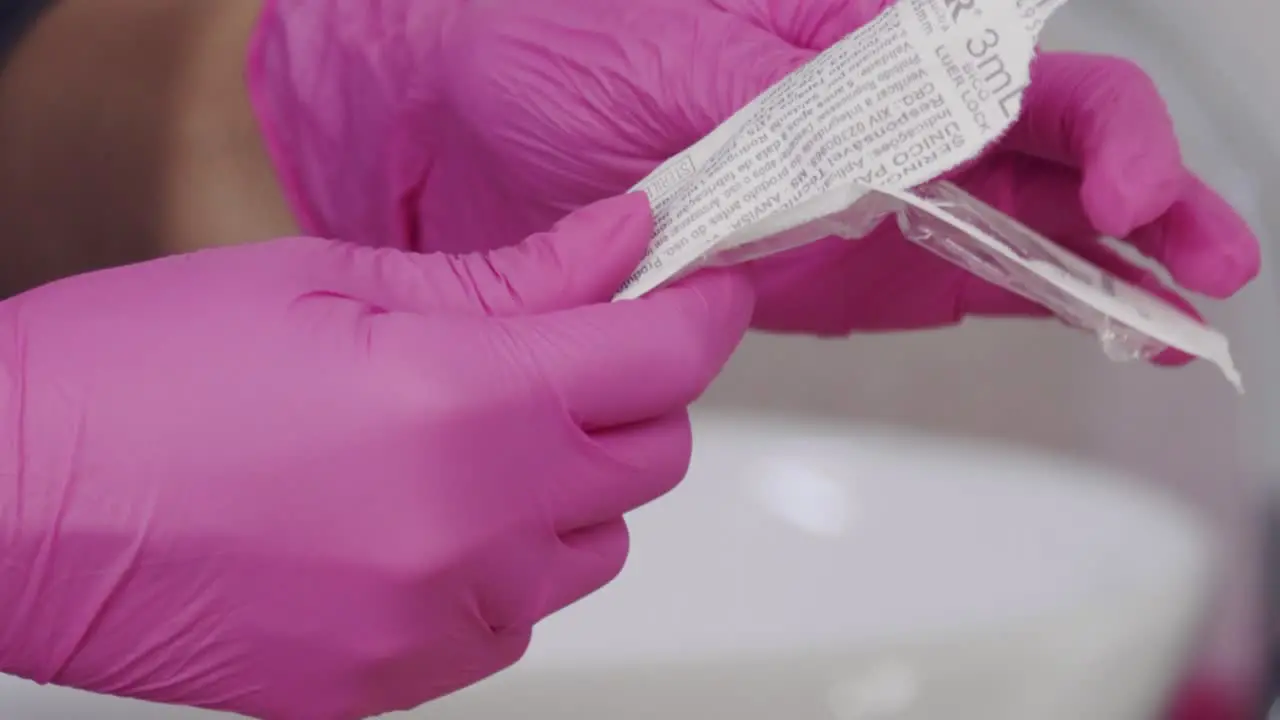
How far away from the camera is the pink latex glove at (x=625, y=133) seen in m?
0.44

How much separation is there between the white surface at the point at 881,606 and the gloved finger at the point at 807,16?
387 millimetres

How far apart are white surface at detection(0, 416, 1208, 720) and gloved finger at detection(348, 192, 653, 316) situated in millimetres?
365

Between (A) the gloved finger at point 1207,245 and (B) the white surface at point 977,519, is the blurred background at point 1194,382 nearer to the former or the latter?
(B) the white surface at point 977,519

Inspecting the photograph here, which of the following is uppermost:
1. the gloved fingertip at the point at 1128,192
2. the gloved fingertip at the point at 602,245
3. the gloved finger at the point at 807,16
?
the gloved finger at the point at 807,16

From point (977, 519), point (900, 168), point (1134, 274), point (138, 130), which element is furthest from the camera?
point (977, 519)

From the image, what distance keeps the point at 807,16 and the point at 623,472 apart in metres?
0.27

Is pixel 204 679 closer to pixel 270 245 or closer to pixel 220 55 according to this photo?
pixel 270 245

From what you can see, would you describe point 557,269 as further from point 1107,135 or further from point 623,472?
point 1107,135

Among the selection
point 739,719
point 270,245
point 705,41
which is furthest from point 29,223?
point 739,719

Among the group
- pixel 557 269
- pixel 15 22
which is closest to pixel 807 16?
pixel 557 269

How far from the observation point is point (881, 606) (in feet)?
2.48

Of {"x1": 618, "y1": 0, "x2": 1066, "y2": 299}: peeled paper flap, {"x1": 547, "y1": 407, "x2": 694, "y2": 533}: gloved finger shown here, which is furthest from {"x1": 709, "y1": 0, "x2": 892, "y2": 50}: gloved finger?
{"x1": 547, "y1": 407, "x2": 694, "y2": 533}: gloved finger

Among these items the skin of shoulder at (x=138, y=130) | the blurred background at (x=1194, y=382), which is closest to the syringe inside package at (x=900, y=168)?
the blurred background at (x=1194, y=382)

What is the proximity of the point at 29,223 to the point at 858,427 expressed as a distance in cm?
65
